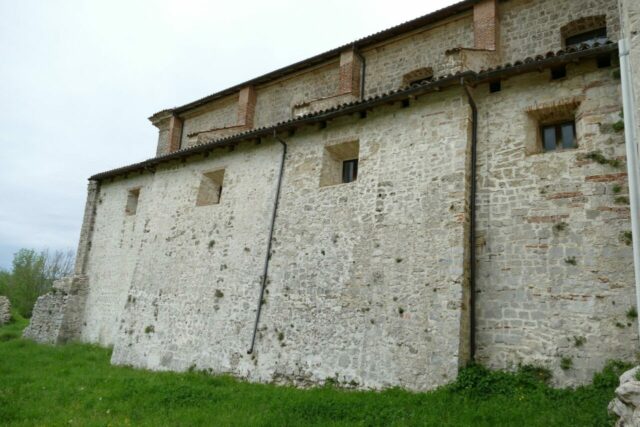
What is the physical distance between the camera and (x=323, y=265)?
9.46 meters

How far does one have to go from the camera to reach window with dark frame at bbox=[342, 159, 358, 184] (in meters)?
10.4

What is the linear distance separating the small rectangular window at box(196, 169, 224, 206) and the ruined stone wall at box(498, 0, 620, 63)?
806 centimetres

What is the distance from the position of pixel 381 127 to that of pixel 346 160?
4.62 ft

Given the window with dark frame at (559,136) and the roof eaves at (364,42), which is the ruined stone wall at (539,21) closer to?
the roof eaves at (364,42)

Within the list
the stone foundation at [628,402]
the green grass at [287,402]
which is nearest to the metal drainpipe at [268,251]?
the green grass at [287,402]

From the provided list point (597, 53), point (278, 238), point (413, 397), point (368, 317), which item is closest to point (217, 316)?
point (278, 238)

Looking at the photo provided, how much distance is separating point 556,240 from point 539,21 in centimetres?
634

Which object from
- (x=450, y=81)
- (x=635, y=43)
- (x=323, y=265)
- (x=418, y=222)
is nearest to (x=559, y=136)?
(x=450, y=81)

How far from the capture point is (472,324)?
7656 millimetres

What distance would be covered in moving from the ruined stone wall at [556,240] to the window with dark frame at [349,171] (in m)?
2.95

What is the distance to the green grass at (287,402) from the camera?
6070 millimetres

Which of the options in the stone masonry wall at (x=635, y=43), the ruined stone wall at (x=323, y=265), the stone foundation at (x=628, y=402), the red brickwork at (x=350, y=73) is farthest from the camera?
the red brickwork at (x=350, y=73)

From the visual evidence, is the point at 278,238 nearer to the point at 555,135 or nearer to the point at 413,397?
the point at 413,397

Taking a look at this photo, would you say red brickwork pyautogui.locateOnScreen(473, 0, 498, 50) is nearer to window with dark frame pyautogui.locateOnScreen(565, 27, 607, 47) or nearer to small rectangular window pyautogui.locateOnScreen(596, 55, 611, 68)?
window with dark frame pyautogui.locateOnScreen(565, 27, 607, 47)
